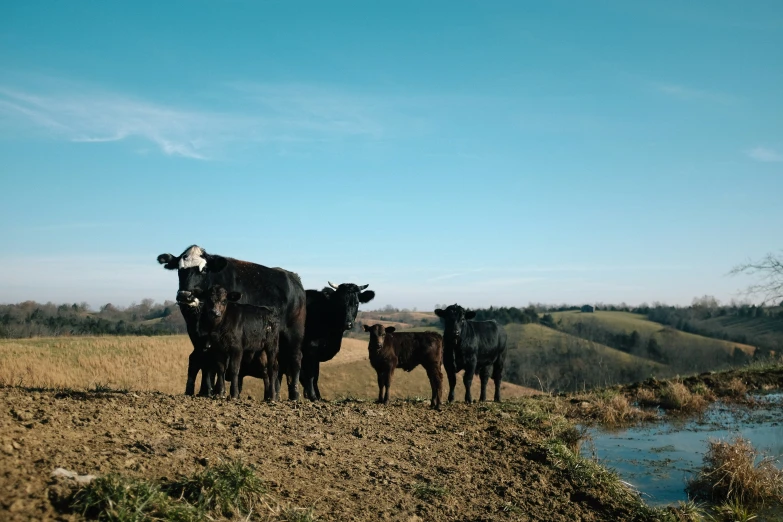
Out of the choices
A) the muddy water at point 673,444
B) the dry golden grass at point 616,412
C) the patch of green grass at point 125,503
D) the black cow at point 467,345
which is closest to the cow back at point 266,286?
the black cow at point 467,345

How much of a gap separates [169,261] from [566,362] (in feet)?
262

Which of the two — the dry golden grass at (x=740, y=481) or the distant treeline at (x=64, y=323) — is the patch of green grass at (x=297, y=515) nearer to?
the dry golden grass at (x=740, y=481)

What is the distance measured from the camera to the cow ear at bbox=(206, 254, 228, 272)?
11742mm

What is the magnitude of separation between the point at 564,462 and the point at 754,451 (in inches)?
139

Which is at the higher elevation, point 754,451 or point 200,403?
point 200,403

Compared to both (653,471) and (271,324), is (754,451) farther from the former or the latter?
(271,324)

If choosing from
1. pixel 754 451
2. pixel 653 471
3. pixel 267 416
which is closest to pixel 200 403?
pixel 267 416

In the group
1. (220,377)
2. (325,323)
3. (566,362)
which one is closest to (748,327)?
(566,362)

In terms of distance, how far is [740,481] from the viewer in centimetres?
942

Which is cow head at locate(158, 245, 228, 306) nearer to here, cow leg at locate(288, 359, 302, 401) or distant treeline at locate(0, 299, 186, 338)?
cow leg at locate(288, 359, 302, 401)

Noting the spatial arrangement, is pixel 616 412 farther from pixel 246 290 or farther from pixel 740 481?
pixel 246 290

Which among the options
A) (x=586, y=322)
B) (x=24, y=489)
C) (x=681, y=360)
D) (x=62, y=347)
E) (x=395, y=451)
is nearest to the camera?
(x=24, y=489)

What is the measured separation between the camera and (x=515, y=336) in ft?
326

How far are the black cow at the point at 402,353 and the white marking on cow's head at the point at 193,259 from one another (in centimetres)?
370
